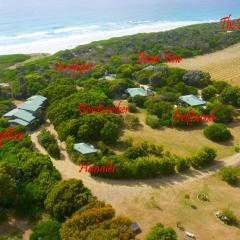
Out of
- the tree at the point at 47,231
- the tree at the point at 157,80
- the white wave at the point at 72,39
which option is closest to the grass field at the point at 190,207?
the tree at the point at 47,231

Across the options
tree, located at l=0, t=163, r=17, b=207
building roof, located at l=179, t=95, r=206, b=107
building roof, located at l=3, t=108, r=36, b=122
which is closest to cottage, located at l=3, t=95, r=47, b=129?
building roof, located at l=3, t=108, r=36, b=122

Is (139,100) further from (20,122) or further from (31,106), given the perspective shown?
(20,122)

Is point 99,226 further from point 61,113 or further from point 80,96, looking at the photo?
point 80,96

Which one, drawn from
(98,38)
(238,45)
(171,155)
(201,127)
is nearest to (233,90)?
(201,127)

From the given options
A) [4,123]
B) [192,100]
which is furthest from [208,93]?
[4,123]

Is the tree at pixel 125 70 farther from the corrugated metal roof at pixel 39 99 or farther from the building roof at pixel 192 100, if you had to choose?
the corrugated metal roof at pixel 39 99
